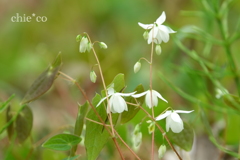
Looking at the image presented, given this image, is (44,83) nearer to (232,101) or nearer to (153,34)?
(153,34)

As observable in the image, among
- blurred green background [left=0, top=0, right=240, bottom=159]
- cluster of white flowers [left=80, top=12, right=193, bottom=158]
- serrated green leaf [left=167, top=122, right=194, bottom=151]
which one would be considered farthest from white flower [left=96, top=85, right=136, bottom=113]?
blurred green background [left=0, top=0, right=240, bottom=159]

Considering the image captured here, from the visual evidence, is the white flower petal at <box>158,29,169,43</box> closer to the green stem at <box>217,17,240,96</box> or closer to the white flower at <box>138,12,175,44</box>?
the white flower at <box>138,12,175,44</box>

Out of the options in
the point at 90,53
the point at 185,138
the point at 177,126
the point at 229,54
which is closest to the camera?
the point at 177,126

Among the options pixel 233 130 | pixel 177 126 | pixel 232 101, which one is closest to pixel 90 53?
pixel 233 130

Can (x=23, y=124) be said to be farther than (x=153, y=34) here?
Yes

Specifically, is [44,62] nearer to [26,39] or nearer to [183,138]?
[26,39]

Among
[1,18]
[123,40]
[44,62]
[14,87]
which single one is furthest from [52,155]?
[1,18]
